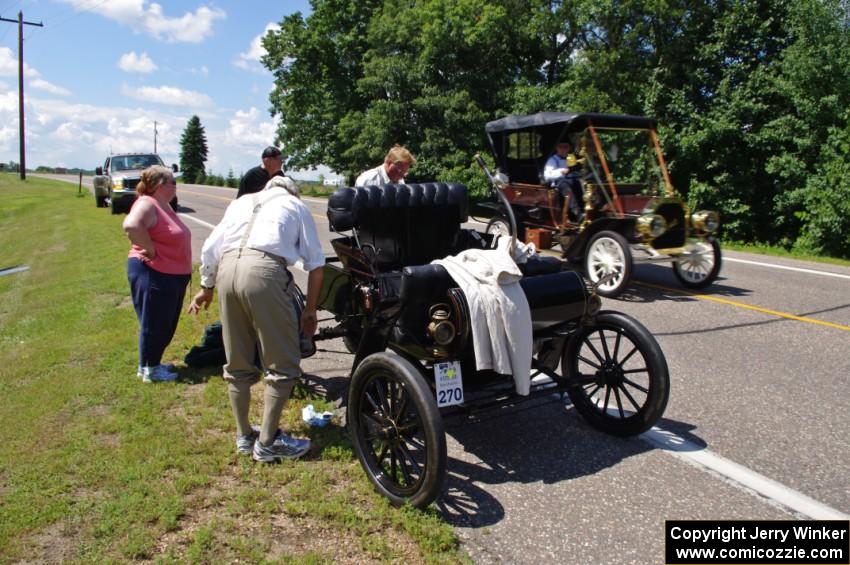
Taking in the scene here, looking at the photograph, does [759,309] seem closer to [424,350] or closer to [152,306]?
[424,350]

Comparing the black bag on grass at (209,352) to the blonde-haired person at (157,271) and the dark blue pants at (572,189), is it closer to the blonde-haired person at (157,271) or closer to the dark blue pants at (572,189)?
the blonde-haired person at (157,271)

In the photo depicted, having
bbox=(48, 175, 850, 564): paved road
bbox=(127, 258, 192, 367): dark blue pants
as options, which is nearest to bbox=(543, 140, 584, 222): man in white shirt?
bbox=(48, 175, 850, 564): paved road

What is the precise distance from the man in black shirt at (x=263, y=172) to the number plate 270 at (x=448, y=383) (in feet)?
15.0

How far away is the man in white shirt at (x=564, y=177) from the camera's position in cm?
974

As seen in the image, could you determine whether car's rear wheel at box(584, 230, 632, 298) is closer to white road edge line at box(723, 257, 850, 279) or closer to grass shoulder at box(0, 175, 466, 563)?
white road edge line at box(723, 257, 850, 279)

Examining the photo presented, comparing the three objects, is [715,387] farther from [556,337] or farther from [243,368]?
[243,368]

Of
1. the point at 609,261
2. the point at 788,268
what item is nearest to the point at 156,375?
the point at 609,261

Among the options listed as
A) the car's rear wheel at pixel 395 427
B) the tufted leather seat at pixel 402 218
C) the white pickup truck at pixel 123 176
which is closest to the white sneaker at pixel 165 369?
the tufted leather seat at pixel 402 218

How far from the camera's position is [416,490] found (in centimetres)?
313

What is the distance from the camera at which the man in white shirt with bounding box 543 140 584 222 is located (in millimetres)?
9742

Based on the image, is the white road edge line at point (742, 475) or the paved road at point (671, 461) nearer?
the paved road at point (671, 461)

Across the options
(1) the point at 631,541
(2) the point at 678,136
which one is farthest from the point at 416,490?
(2) the point at 678,136

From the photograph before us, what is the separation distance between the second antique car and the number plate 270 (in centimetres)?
494

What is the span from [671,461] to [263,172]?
5.52 metres
